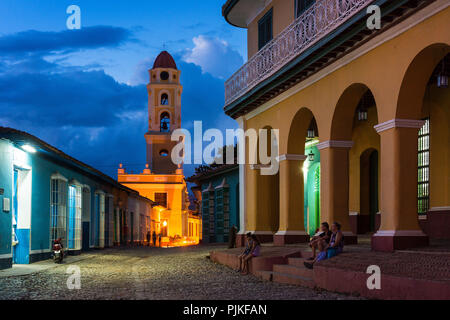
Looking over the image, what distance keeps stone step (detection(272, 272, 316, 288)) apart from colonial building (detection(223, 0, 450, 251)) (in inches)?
56.3

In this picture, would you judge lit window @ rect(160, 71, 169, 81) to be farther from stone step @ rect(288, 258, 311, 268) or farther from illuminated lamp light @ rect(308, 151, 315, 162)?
stone step @ rect(288, 258, 311, 268)

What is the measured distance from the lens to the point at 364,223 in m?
18.4

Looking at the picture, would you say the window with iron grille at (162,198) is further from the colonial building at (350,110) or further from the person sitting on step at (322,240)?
the person sitting on step at (322,240)

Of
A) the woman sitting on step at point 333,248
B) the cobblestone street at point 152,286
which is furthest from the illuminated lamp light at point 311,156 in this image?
the woman sitting on step at point 333,248

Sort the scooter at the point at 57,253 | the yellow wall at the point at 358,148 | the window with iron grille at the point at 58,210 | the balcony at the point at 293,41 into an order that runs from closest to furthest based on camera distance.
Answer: the balcony at the point at 293,41 < the scooter at the point at 57,253 < the yellow wall at the point at 358,148 < the window with iron grille at the point at 58,210

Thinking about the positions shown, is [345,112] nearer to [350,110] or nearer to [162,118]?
[350,110]

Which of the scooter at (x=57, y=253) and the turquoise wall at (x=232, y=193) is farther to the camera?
the turquoise wall at (x=232, y=193)

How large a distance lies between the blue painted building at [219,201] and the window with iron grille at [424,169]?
1225cm

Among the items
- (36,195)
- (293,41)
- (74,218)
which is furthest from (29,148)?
(293,41)

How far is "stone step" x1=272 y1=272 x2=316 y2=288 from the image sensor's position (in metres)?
10.8

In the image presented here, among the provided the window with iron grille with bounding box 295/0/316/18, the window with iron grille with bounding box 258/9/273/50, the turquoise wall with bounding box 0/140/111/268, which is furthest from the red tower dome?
the window with iron grille with bounding box 295/0/316/18

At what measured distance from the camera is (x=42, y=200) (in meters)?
18.6

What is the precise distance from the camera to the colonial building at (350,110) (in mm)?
10883
